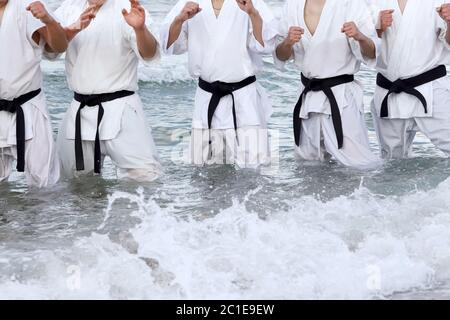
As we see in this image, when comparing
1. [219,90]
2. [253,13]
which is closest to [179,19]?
[253,13]

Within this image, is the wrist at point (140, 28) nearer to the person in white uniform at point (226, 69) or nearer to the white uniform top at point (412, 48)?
the person in white uniform at point (226, 69)

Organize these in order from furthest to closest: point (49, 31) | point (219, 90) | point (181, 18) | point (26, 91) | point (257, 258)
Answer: point (219, 90) < point (181, 18) < point (26, 91) < point (49, 31) < point (257, 258)

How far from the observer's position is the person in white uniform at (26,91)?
7176mm

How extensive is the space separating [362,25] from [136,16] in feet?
5.16

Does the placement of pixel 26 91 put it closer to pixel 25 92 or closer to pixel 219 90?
pixel 25 92

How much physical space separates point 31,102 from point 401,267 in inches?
108

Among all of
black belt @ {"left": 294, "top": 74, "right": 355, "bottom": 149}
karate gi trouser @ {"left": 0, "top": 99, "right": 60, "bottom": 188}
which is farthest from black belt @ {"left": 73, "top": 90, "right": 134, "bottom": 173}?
black belt @ {"left": 294, "top": 74, "right": 355, "bottom": 149}

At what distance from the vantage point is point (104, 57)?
7.39 meters

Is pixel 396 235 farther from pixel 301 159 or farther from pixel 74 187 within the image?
pixel 74 187

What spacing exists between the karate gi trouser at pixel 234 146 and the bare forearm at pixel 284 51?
0.51 meters

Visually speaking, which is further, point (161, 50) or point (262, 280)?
point (161, 50)

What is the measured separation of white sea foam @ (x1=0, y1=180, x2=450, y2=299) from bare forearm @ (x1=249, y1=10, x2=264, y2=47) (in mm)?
1201

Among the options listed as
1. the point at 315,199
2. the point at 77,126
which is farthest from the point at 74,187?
the point at 315,199

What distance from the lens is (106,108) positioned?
24.6 ft
